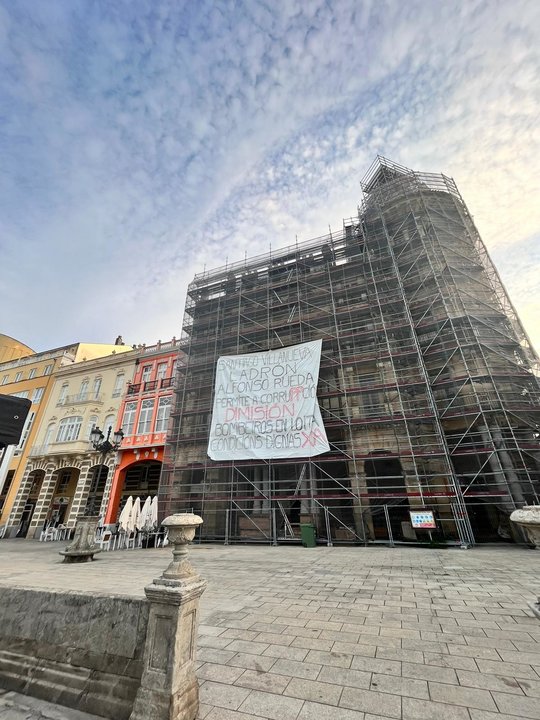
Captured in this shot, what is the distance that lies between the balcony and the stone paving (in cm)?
1617

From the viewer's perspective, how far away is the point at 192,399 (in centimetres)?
2008

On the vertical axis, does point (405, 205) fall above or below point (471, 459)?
above

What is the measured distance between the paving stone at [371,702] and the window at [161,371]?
2190 centimetres

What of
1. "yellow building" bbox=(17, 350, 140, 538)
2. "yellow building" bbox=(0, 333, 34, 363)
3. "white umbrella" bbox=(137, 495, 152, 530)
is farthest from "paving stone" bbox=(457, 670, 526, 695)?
"yellow building" bbox=(0, 333, 34, 363)

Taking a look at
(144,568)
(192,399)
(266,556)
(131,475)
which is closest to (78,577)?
(144,568)

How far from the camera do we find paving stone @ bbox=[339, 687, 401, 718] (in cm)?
288

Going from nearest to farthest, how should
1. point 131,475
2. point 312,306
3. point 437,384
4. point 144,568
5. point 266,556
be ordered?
point 144,568 → point 266,556 → point 437,384 → point 312,306 → point 131,475

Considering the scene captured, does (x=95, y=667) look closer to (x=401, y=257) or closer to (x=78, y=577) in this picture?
(x=78, y=577)

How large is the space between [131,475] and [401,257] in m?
22.7

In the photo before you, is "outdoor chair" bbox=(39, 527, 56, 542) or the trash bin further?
"outdoor chair" bbox=(39, 527, 56, 542)

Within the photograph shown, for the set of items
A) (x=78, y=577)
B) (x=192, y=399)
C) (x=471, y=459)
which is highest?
(x=192, y=399)

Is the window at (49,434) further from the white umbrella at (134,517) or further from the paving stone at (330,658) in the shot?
the paving stone at (330,658)

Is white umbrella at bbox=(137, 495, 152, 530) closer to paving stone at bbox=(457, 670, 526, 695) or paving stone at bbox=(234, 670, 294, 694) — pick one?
paving stone at bbox=(234, 670, 294, 694)

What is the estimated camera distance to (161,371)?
933 inches
